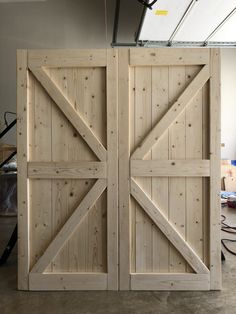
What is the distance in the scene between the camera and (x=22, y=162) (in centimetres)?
257

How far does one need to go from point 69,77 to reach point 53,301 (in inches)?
80.3

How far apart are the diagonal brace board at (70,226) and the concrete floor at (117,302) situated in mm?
279

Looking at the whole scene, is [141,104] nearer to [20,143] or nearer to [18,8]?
[20,143]

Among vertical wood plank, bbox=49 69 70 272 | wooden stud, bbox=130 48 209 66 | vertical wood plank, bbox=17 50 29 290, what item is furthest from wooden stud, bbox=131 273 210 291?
wooden stud, bbox=130 48 209 66

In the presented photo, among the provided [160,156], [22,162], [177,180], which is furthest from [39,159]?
[177,180]

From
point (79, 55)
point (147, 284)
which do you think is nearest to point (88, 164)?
point (79, 55)

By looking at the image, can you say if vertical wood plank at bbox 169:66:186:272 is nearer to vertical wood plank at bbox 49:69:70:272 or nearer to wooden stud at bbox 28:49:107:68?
wooden stud at bbox 28:49:107:68

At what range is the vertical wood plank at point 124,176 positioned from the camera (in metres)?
2.53

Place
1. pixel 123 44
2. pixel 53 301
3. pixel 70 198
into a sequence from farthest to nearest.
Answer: pixel 123 44, pixel 70 198, pixel 53 301

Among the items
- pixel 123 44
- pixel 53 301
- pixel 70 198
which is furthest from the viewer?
pixel 123 44

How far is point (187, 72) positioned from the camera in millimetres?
2541

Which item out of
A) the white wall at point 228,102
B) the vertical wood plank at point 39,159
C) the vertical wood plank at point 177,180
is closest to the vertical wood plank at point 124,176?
the vertical wood plank at point 177,180


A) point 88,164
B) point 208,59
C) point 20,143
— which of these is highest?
point 208,59

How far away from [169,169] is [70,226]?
1.07 meters
